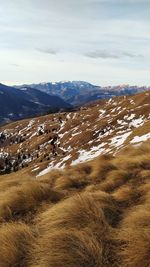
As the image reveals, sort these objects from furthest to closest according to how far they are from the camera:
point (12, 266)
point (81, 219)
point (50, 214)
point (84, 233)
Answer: point (50, 214)
point (81, 219)
point (84, 233)
point (12, 266)

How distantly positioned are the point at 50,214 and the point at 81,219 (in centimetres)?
97

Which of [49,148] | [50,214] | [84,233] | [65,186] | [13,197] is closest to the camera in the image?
[84,233]

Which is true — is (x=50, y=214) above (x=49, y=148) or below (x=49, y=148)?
above

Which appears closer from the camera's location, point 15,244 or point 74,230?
point 15,244

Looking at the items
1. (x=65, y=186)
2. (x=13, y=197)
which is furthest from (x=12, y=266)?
(x=65, y=186)

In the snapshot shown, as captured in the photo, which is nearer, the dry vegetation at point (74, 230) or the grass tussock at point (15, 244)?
the dry vegetation at point (74, 230)

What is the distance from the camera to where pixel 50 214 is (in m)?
8.98

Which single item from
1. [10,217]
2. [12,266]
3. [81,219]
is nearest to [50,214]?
[81,219]

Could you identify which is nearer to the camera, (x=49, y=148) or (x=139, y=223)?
(x=139, y=223)

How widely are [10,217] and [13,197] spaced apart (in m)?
1.00

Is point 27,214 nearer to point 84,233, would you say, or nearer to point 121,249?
point 84,233

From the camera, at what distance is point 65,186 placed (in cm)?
1416

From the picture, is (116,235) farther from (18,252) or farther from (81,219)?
(18,252)

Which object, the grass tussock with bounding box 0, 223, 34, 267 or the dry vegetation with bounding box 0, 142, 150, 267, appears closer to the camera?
the dry vegetation with bounding box 0, 142, 150, 267
